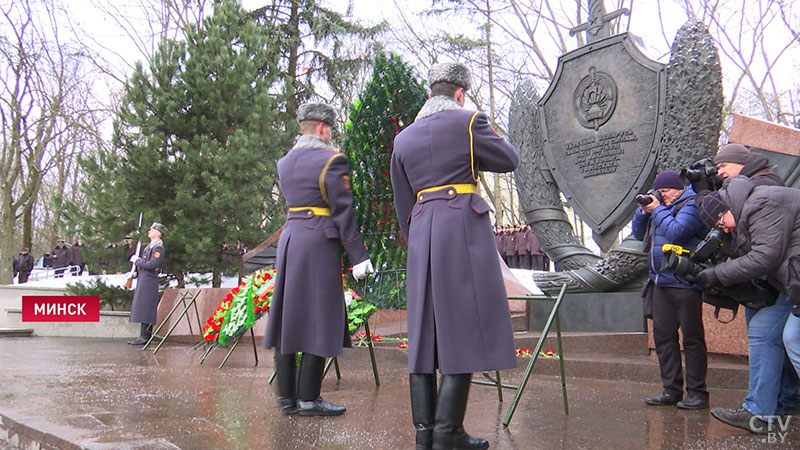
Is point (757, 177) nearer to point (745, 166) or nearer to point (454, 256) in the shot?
point (745, 166)

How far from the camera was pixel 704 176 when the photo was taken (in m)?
4.79

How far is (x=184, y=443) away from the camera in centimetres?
349

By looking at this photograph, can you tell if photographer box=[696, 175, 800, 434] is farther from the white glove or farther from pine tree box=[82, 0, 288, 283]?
pine tree box=[82, 0, 288, 283]

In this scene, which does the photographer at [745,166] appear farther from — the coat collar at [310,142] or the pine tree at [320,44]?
the pine tree at [320,44]

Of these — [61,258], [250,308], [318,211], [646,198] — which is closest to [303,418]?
[318,211]

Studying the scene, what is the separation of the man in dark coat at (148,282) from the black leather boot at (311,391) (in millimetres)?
6920

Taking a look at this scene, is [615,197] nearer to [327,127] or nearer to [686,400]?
[686,400]

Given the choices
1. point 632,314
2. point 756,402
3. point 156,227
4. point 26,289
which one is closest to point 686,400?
point 756,402

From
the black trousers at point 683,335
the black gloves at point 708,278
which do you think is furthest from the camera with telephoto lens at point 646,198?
the black gloves at point 708,278

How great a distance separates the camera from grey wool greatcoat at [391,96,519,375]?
337cm

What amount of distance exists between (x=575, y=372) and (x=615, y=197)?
2286 millimetres

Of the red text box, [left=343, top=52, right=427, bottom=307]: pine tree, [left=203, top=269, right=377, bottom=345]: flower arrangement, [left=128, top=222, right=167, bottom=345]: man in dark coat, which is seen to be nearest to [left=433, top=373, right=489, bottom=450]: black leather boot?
[left=203, top=269, right=377, bottom=345]: flower arrangement

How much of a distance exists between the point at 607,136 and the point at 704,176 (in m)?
2.90

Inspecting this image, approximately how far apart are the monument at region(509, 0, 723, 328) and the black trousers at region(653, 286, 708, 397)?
6.25 feet
